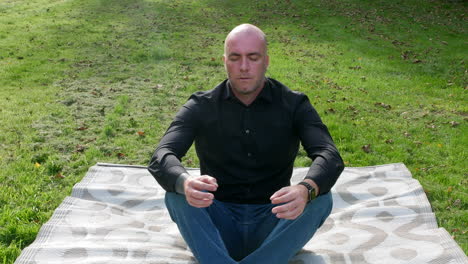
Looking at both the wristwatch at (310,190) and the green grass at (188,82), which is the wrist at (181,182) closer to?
the wristwatch at (310,190)

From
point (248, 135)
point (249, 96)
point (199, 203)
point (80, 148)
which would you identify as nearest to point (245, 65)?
point (249, 96)

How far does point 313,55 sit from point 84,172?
9437 mm

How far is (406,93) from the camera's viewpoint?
1083 cm

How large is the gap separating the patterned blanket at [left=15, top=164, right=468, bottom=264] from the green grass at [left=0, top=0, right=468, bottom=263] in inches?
13.9

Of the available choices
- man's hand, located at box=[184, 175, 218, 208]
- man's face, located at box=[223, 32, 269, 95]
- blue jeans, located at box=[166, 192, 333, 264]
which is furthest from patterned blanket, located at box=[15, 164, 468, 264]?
man's face, located at box=[223, 32, 269, 95]

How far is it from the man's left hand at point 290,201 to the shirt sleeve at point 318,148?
0.27 m

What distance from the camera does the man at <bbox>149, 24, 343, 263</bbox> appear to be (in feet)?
13.5

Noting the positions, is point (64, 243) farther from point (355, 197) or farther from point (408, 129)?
point (408, 129)

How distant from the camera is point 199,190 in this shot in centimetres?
362

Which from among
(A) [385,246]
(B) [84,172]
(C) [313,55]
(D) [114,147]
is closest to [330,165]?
(A) [385,246]

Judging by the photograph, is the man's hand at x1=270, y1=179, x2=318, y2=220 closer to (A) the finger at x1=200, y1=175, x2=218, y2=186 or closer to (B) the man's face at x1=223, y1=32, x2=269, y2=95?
(A) the finger at x1=200, y1=175, x2=218, y2=186

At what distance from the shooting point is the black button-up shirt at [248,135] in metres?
4.39

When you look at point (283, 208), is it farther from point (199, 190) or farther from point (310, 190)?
point (199, 190)

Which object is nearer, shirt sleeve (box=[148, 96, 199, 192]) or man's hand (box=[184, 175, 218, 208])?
man's hand (box=[184, 175, 218, 208])
